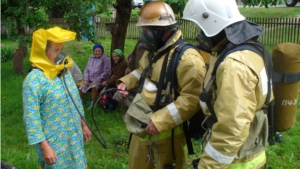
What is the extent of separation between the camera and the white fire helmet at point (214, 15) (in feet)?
7.59

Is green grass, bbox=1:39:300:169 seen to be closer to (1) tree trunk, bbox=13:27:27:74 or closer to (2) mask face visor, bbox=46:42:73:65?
(2) mask face visor, bbox=46:42:73:65

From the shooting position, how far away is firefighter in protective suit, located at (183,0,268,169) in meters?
2.07

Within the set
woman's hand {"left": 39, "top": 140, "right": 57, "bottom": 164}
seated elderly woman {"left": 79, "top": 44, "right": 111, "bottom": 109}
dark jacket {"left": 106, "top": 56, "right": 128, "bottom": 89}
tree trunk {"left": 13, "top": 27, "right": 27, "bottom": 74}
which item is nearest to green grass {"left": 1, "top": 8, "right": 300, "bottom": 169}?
seated elderly woman {"left": 79, "top": 44, "right": 111, "bottom": 109}

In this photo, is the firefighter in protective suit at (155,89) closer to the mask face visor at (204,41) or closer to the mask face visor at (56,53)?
the mask face visor at (204,41)

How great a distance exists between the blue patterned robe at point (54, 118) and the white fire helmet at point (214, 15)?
4.03ft

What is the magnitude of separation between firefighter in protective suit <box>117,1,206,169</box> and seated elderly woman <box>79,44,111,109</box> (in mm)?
3635

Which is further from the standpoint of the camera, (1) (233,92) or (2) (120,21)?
(2) (120,21)

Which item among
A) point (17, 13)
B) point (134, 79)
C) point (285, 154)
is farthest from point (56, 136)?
point (285, 154)

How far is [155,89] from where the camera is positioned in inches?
117

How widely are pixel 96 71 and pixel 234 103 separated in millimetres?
Answer: 5238

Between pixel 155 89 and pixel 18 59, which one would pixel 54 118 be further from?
pixel 18 59

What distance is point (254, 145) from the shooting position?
2.34 m

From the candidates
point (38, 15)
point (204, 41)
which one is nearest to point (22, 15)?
point (38, 15)

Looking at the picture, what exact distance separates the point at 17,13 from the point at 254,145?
400cm
